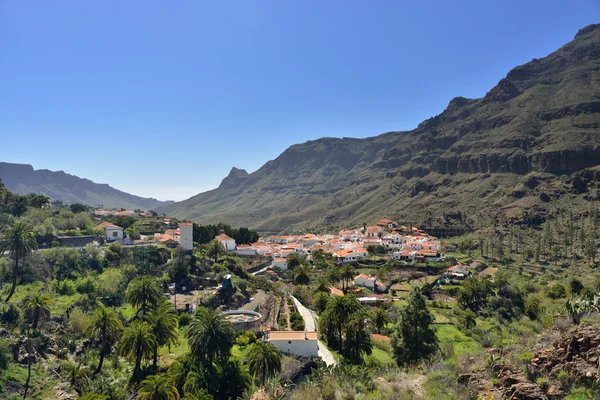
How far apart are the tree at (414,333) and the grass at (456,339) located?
192 inches

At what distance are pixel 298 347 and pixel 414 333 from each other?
9408 mm

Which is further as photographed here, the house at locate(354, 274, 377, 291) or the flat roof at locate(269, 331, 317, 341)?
the house at locate(354, 274, 377, 291)

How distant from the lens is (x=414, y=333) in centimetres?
2852

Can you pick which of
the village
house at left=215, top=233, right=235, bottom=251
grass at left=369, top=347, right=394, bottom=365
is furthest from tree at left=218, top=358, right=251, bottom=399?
house at left=215, top=233, right=235, bottom=251

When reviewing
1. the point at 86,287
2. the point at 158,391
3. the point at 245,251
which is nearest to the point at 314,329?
the point at 158,391

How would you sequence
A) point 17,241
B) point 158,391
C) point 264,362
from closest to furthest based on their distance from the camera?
point 158,391 < point 264,362 < point 17,241

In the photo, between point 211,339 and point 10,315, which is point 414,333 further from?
point 10,315

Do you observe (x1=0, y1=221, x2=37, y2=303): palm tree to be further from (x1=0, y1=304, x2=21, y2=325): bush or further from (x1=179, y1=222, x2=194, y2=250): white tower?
(x1=179, y1=222, x2=194, y2=250): white tower

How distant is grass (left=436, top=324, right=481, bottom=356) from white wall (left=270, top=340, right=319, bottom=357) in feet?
40.2

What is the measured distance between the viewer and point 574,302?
17797 millimetres

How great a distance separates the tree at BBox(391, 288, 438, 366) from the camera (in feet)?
92.0

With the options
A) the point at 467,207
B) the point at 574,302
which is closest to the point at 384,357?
the point at 574,302

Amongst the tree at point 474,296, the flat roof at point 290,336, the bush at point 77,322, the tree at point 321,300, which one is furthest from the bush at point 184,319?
the tree at point 474,296

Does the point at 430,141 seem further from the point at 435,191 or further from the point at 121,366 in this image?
the point at 121,366
